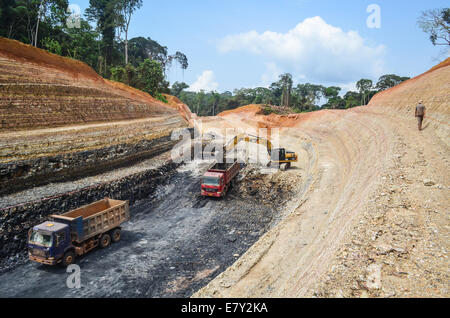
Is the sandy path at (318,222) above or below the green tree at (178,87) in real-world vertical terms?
below

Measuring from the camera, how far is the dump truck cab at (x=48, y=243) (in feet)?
38.1

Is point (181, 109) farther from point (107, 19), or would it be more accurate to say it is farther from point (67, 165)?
point (67, 165)

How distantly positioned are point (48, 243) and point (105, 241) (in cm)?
299

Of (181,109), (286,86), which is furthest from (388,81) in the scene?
(181,109)

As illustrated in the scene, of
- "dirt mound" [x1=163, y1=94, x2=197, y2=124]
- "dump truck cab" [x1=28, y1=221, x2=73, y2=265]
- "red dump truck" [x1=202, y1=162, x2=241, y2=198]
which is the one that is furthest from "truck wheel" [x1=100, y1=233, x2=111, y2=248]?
"dirt mound" [x1=163, y1=94, x2=197, y2=124]

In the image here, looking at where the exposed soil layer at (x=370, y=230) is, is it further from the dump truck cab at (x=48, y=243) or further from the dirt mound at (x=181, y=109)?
the dirt mound at (x=181, y=109)

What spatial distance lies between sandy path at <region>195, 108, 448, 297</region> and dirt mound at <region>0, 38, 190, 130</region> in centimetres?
1855

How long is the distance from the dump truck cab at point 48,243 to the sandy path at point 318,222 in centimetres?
654

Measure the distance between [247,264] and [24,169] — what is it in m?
14.6

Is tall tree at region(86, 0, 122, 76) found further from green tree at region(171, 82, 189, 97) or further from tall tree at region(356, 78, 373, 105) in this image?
tall tree at region(356, 78, 373, 105)

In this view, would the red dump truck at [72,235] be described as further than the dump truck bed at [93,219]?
No

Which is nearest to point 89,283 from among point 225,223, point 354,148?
point 225,223

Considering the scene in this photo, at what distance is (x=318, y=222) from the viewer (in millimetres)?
14055

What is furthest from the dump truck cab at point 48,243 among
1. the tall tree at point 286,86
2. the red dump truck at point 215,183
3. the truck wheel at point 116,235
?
the tall tree at point 286,86
